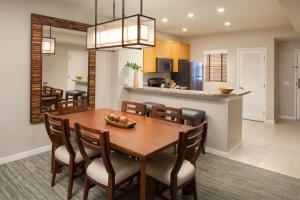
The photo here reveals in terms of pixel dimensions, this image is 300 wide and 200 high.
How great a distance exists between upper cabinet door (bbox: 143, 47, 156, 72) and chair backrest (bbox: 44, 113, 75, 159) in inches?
143

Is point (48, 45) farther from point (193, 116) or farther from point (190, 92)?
point (193, 116)

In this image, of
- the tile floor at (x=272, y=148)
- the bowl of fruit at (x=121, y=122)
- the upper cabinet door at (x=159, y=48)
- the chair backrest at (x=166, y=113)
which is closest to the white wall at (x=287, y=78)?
the tile floor at (x=272, y=148)

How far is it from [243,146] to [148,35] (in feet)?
9.92

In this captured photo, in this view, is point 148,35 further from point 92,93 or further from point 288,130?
point 288,130

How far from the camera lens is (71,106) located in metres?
3.49

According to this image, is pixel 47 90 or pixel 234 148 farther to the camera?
pixel 234 148

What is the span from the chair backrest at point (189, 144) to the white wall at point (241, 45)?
500 centimetres

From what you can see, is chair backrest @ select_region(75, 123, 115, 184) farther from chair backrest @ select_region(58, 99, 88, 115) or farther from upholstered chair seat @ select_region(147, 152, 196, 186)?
chair backrest @ select_region(58, 99, 88, 115)

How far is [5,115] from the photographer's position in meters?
3.35

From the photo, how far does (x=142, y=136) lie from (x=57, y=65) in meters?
2.58

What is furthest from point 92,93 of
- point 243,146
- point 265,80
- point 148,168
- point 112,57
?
point 265,80

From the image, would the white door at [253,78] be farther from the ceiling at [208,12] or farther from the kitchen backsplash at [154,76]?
the kitchen backsplash at [154,76]

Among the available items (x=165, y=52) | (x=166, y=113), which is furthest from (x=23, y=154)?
(x=165, y=52)

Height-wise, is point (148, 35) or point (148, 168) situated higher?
point (148, 35)
